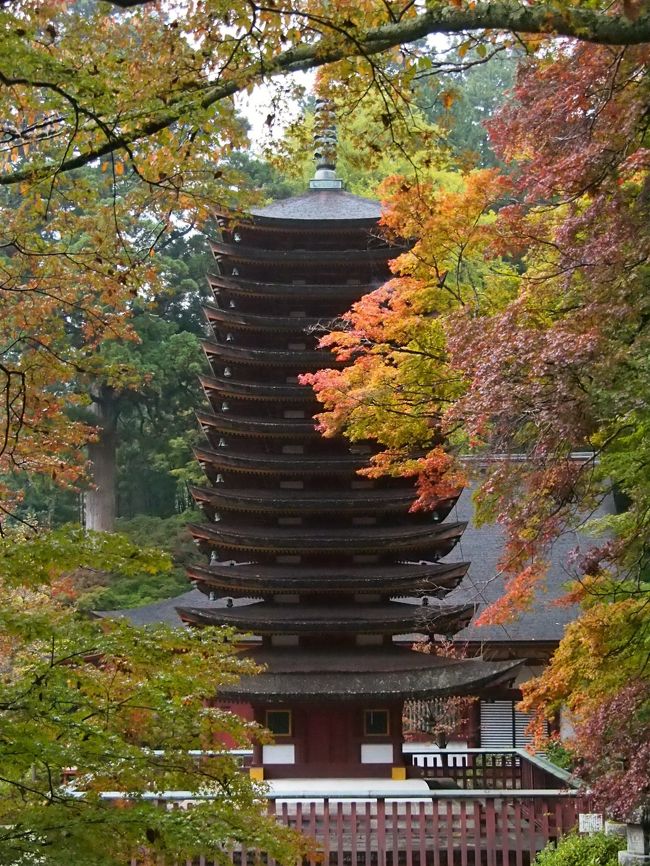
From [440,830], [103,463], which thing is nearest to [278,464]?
[440,830]

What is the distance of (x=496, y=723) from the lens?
2012 centimetres

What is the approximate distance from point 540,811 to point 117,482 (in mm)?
25417

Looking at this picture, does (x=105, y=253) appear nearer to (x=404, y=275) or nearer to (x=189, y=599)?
(x=404, y=275)

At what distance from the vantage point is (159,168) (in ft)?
18.7

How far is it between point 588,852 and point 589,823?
3.58 feet

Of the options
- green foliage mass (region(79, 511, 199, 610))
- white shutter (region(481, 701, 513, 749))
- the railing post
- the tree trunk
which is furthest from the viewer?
the tree trunk

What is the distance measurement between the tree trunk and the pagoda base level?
1717cm

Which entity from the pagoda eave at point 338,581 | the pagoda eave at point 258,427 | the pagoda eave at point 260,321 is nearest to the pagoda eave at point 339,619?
the pagoda eave at point 338,581

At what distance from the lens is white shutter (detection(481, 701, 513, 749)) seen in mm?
19984

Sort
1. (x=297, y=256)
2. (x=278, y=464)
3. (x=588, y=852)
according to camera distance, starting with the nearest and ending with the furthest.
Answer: (x=588, y=852)
(x=278, y=464)
(x=297, y=256)

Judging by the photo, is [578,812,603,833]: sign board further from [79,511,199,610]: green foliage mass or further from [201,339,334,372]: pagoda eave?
[79,511,199,610]: green foliage mass

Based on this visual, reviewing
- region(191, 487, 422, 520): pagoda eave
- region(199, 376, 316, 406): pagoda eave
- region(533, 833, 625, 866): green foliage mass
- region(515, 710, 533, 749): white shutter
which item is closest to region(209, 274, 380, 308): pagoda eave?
region(199, 376, 316, 406): pagoda eave

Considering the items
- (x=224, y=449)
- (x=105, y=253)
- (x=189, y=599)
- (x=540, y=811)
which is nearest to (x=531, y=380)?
(x=105, y=253)

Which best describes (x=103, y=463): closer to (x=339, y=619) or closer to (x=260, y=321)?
(x=260, y=321)
